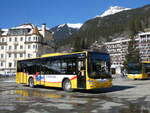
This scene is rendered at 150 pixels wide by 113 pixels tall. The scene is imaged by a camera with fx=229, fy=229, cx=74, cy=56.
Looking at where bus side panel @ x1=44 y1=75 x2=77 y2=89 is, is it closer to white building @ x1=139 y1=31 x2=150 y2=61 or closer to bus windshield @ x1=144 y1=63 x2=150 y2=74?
bus windshield @ x1=144 y1=63 x2=150 y2=74

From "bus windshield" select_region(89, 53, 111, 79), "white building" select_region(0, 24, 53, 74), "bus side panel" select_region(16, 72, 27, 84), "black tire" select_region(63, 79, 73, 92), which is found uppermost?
"white building" select_region(0, 24, 53, 74)

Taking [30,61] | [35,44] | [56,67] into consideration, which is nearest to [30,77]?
[30,61]

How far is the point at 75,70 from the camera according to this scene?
17.3m

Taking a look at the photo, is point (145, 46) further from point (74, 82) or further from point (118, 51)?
point (74, 82)

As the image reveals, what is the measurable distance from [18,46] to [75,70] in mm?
71024

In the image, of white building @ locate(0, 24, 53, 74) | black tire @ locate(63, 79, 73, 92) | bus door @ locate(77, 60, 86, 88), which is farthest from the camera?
white building @ locate(0, 24, 53, 74)

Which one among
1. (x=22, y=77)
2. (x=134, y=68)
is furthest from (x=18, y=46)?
(x=22, y=77)

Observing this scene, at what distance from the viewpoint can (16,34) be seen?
86.3 metres

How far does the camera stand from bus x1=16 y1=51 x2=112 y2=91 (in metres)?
16.4

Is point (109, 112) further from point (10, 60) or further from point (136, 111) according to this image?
point (10, 60)

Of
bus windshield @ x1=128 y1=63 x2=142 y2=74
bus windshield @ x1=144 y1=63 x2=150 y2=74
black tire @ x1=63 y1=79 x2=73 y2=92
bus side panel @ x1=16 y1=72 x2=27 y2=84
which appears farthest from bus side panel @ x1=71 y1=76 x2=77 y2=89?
bus windshield @ x1=144 y1=63 x2=150 y2=74

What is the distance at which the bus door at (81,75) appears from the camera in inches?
652

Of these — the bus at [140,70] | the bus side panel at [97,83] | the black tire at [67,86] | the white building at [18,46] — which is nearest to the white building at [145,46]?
the white building at [18,46]

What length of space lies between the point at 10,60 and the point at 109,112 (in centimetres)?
7997
